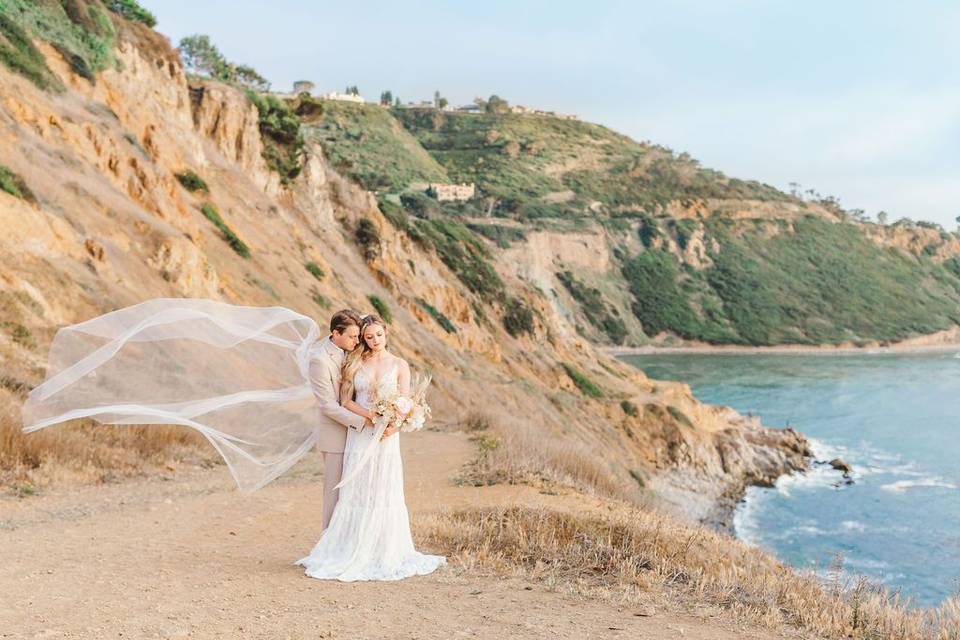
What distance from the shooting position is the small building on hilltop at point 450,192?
93250 mm

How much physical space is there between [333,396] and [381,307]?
25926 mm

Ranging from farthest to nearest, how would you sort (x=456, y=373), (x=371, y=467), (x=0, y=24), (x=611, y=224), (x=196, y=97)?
1. (x=611, y=224)
2. (x=196, y=97)
3. (x=456, y=373)
4. (x=0, y=24)
5. (x=371, y=467)

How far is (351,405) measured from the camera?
21.7 ft

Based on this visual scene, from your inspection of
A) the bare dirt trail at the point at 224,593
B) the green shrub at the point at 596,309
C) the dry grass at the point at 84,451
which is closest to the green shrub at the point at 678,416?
the dry grass at the point at 84,451

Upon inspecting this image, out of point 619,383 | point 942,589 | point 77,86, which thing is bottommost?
point 942,589

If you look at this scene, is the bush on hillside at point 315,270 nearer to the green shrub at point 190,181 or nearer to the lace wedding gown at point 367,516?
the green shrub at point 190,181

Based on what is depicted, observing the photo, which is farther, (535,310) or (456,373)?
(535,310)

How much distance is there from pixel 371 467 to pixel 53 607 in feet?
7.68

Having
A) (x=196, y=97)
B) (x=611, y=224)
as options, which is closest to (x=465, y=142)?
(x=611, y=224)

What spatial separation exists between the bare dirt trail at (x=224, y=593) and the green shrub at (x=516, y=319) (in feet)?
114

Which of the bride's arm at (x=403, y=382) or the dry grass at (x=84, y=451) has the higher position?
the bride's arm at (x=403, y=382)

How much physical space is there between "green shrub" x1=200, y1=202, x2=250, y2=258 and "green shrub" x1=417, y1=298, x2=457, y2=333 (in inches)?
454

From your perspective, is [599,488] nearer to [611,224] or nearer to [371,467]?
[371,467]

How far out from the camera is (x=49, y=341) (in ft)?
44.7
